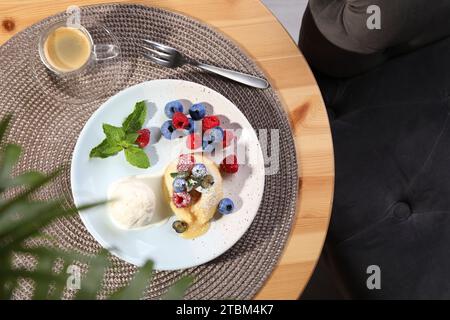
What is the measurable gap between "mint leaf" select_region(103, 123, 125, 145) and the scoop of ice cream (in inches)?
2.7

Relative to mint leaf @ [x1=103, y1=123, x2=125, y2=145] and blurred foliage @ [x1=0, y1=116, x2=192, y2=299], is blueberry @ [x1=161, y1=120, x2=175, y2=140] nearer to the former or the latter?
mint leaf @ [x1=103, y1=123, x2=125, y2=145]

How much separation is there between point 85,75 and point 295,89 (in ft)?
1.14

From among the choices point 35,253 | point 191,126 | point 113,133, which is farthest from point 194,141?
point 35,253

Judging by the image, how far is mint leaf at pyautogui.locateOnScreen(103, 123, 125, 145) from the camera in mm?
813

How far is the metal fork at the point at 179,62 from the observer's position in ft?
2.81

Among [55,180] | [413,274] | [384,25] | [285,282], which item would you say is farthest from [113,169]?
[413,274]

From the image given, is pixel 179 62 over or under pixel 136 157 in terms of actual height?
over

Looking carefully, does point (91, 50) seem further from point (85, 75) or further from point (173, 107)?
point (173, 107)

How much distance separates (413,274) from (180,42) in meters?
0.65

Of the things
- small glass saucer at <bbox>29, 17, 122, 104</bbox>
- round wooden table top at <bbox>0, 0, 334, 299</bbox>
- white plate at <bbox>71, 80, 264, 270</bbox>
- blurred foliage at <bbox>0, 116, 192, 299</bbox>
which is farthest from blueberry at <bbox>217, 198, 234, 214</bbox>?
blurred foliage at <bbox>0, 116, 192, 299</bbox>

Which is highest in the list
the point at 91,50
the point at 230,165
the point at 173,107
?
the point at 91,50

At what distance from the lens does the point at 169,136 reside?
2.78ft

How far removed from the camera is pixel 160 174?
86 centimetres
